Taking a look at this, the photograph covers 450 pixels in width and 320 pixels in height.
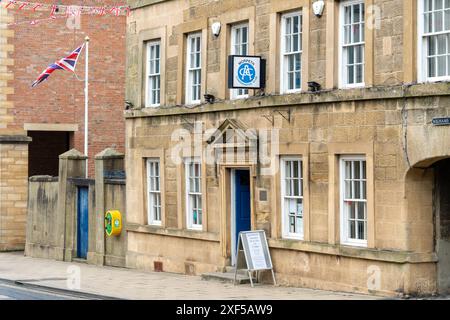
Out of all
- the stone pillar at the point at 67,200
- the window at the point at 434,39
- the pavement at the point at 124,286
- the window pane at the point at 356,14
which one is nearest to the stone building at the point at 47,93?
the stone pillar at the point at 67,200

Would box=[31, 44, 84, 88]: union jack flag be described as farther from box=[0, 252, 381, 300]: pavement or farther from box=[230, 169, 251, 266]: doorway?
box=[230, 169, 251, 266]: doorway

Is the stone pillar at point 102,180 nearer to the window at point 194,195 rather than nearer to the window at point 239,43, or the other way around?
the window at point 194,195

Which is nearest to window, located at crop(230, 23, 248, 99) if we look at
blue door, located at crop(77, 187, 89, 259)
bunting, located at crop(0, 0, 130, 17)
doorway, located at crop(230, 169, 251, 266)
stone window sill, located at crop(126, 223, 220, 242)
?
doorway, located at crop(230, 169, 251, 266)

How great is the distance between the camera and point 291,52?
74.5ft

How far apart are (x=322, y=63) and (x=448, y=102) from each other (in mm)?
3698

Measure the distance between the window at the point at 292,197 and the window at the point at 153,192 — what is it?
18.3 feet

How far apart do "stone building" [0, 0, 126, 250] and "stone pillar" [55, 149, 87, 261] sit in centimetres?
458

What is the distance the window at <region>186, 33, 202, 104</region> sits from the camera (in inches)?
1030

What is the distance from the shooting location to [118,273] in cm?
2686

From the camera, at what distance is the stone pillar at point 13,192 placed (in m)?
35.8

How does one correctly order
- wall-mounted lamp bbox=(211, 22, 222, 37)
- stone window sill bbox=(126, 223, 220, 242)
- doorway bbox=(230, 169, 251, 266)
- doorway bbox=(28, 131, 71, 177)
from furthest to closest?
doorway bbox=(28, 131, 71, 177)
stone window sill bbox=(126, 223, 220, 242)
wall-mounted lamp bbox=(211, 22, 222, 37)
doorway bbox=(230, 169, 251, 266)

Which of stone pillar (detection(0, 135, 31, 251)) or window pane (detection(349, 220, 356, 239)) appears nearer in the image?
window pane (detection(349, 220, 356, 239))

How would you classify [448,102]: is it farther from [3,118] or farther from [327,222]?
[3,118]

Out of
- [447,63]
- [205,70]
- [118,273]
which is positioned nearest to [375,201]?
[447,63]
